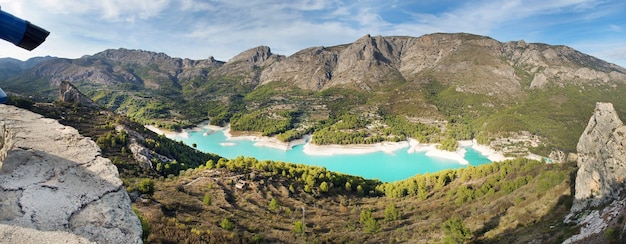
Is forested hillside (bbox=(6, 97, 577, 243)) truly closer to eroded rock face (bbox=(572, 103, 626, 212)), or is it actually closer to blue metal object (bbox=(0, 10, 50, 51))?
eroded rock face (bbox=(572, 103, 626, 212))

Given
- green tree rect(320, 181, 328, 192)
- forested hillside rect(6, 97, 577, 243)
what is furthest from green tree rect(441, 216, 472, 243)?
green tree rect(320, 181, 328, 192)

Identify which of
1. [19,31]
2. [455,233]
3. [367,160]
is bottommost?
[367,160]

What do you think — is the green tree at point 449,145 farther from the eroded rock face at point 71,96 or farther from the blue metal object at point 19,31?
the blue metal object at point 19,31

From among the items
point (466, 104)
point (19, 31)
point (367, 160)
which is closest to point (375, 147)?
point (367, 160)

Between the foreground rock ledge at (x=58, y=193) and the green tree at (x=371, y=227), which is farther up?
the foreground rock ledge at (x=58, y=193)

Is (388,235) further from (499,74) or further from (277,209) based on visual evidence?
(499,74)

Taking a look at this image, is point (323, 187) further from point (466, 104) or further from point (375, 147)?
point (466, 104)

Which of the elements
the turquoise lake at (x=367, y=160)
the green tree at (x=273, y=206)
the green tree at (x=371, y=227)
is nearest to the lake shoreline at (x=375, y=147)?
the turquoise lake at (x=367, y=160)
